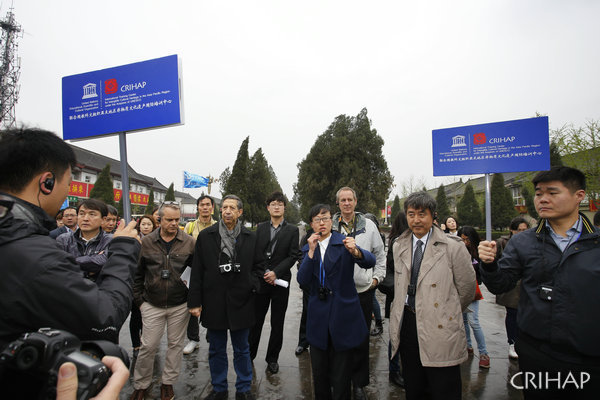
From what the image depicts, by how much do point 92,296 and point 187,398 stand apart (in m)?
2.57


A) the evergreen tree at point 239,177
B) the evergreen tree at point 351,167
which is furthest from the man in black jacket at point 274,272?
the evergreen tree at point 239,177

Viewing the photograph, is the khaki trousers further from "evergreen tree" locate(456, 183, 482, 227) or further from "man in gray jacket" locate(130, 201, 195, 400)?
"evergreen tree" locate(456, 183, 482, 227)

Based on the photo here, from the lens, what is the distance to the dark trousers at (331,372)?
98.9 inches

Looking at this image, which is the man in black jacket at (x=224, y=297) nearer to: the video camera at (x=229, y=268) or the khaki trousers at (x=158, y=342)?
the video camera at (x=229, y=268)

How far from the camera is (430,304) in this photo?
2.35m

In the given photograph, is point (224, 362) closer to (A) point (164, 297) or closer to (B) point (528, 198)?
(A) point (164, 297)

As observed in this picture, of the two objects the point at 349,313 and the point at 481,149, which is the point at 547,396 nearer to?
the point at 349,313

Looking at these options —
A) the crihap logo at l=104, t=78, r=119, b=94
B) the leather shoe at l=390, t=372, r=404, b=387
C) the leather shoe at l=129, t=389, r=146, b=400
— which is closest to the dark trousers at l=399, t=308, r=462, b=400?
the leather shoe at l=390, t=372, r=404, b=387

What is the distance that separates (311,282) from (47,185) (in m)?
2.15

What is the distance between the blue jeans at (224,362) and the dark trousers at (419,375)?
5.16 ft

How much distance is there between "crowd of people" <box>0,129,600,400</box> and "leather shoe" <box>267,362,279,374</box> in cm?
12

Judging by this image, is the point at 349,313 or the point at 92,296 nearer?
the point at 92,296

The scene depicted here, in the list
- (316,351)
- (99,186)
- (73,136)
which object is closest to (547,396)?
(316,351)

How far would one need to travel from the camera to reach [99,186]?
27.1 m
